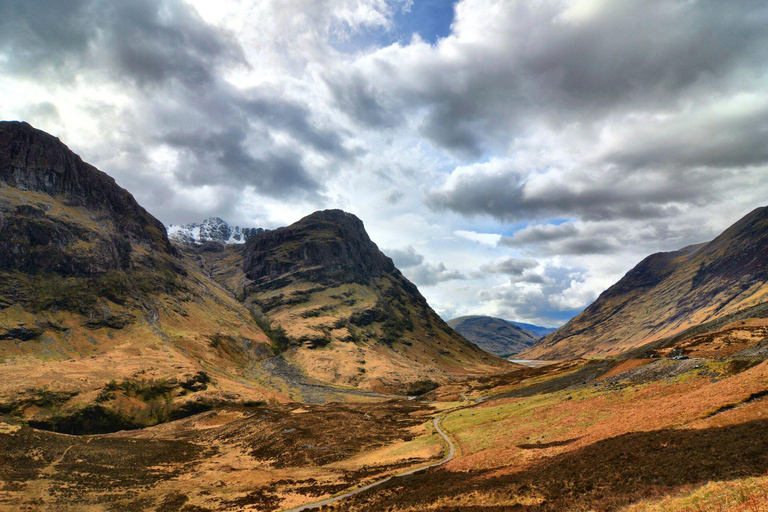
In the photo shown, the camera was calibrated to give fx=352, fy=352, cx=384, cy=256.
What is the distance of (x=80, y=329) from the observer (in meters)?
146

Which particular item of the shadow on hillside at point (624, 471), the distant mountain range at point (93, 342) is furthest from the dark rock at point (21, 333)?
the shadow on hillside at point (624, 471)

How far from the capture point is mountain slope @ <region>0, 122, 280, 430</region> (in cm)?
10181

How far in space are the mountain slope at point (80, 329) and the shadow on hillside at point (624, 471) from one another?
350ft

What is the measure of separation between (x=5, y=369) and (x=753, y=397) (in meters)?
160

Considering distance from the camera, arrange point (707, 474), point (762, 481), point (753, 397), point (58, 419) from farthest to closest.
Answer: point (58, 419) → point (753, 397) → point (707, 474) → point (762, 481)

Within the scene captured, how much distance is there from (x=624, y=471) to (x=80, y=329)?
188 metres

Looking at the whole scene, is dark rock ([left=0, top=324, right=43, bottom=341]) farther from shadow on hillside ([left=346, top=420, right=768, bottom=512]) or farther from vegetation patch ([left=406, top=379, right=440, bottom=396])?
vegetation patch ([left=406, top=379, right=440, bottom=396])

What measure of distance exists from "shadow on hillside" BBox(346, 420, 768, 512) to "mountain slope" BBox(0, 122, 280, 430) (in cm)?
10678

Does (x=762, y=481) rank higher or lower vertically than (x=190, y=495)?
higher

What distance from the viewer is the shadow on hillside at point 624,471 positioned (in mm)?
21297

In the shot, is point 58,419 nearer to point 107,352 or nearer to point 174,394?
point 174,394

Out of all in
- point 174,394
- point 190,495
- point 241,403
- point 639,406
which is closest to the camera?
point 639,406

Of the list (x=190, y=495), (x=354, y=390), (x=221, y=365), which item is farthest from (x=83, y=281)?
(x=190, y=495)

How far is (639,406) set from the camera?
141ft
